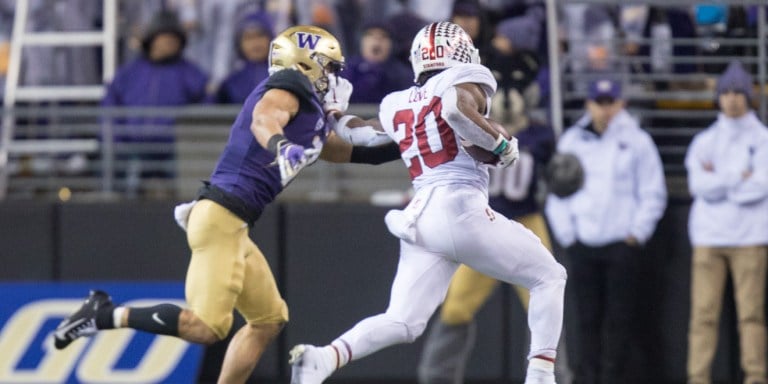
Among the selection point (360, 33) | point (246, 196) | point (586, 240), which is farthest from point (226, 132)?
point (246, 196)

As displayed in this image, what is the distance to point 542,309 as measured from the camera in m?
8.65

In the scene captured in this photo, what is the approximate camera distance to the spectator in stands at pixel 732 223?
11617 millimetres

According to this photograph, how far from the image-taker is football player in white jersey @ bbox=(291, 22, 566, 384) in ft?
27.9

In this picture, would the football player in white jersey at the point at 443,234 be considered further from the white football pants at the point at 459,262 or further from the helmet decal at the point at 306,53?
the helmet decal at the point at 306,53

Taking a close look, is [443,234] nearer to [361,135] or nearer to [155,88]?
[361,135]

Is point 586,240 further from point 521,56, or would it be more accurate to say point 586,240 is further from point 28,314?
point 28,314

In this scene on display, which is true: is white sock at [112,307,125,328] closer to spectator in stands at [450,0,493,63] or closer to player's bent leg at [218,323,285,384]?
player's bent leg at [218,323,285,384]

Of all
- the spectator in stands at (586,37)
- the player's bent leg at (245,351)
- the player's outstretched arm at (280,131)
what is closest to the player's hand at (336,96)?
the player's outstretched arm at (280,131)

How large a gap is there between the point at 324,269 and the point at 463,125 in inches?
172

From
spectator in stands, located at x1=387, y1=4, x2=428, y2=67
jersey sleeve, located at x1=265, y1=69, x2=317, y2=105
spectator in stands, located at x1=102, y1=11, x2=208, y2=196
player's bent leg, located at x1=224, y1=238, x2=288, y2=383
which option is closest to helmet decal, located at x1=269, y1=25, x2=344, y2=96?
jersey sleeve, located at x1=265, y1=69, x2=317, y2=105

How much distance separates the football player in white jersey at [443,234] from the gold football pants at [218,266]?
1.67 feet

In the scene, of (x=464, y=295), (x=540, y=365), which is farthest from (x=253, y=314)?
(x=464, y=295)

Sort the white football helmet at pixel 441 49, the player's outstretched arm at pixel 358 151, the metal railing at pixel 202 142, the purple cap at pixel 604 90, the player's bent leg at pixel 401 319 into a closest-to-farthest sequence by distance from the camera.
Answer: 1. the player's bent leg at pixel 401 319
2. the white football helmet at pixel 441 49
3. the player's outstretched arm at pixel 358 151
4. the purple cap at pixel 604 90
5. the metal railing at pixel 202 142

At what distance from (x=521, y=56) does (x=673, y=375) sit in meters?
2.63
